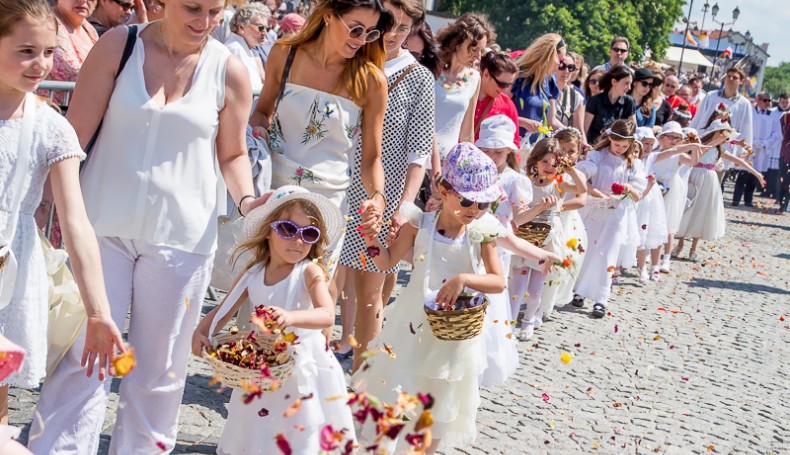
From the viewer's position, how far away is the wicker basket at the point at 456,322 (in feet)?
15.1

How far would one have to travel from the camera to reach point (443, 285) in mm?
4668

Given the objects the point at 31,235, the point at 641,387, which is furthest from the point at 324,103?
the point at 641,387

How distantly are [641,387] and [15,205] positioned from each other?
478 cm

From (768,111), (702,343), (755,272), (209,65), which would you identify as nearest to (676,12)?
(768,111)

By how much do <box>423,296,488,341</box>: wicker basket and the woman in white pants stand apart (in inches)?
44.8

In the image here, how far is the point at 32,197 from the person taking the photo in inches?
135

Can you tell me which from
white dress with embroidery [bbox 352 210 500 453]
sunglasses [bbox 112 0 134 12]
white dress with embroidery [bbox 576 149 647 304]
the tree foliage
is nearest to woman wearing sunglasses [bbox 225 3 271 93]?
sunglasses [bbox 112 0 134 12]

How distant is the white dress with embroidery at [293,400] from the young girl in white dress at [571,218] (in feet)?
13.4

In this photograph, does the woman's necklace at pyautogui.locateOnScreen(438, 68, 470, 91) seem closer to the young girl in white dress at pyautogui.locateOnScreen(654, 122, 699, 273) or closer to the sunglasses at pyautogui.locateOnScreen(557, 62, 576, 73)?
the sunglasses at pyautogui.locateOnScreen(557, 62, 576, 73)

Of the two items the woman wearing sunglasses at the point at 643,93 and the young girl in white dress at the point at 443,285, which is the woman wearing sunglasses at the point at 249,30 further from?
the woman wearing sunglasses at the point at 643,93

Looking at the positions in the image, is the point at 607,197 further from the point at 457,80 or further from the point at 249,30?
the point at 249,30

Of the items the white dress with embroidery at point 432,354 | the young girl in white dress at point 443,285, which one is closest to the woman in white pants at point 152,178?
the young girl in white dress at point 443,285

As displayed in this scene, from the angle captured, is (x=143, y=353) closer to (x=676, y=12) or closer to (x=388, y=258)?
(x=388, y=258)

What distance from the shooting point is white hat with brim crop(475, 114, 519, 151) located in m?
6.83
